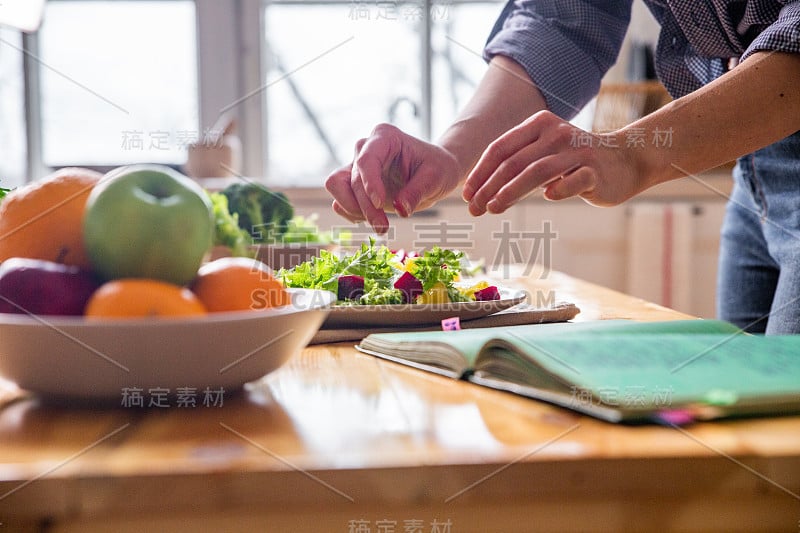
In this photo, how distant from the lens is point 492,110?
1225 mm

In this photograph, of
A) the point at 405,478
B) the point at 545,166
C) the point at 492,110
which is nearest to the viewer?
the point at 405,478

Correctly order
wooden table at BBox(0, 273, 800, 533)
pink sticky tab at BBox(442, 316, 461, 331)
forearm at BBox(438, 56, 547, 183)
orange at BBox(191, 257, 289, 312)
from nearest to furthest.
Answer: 1. wooden table at BBox(0, 273, 800, 533)
2. orange at BBox(191, 257, 289, 312)
3. pink sticky tab at BBox(442, 316, 461, 331)
4. forearm at BBox(438, 56, 547, 183)

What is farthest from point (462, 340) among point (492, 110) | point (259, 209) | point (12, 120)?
point (12, 120)

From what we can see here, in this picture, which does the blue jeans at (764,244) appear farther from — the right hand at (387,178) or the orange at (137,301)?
the orange at (137,301)

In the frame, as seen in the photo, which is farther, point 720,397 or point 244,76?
point 244,76

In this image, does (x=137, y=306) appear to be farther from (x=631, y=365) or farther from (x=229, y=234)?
(x=229, y=234)

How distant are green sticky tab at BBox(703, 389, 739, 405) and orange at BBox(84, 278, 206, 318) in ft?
1.01

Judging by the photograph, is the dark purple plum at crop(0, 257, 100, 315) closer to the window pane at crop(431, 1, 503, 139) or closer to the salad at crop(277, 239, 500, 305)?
the salad at crop(277, 239, 500, 305)

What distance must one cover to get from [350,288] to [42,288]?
435 millimetres

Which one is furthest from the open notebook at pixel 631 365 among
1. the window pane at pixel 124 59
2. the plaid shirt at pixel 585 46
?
the window pane at pixel 124 59

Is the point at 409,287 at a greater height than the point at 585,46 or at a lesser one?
lesser

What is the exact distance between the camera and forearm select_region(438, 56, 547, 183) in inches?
45.9

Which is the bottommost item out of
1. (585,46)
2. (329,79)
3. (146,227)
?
(146,227)

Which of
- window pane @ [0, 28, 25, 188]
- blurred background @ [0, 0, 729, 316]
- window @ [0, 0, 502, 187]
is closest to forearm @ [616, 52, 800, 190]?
blurred background @ [0, 0, 729, 316]
